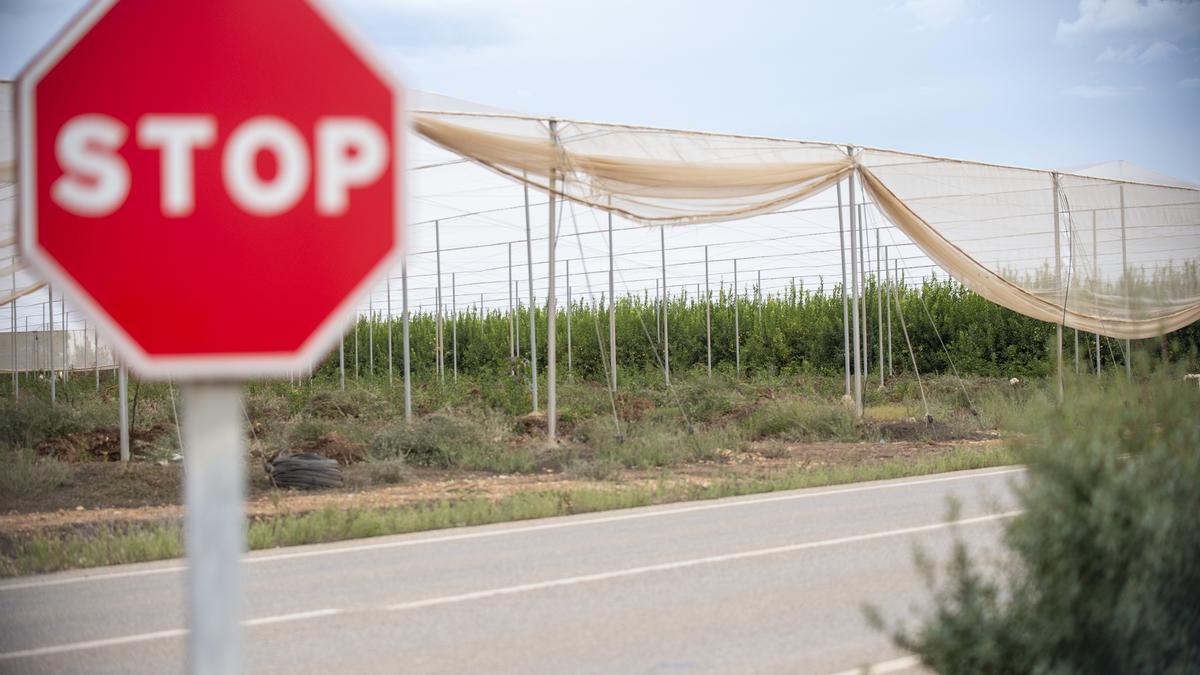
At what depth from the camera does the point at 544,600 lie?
6602 millimetres

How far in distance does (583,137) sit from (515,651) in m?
9.28

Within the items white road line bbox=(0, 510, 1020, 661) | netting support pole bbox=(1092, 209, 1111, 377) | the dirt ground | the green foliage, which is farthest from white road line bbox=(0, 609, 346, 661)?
netting support pole bbox=(1092, 209, 1111, 377)

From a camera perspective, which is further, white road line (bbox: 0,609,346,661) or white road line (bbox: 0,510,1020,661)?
white road line (bbox: 0,510,1020,661)

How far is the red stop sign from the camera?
1306 millimetres

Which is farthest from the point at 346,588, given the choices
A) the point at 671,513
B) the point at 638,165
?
the point at 638,165

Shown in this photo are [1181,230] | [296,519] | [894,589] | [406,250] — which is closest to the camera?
A: [406,250]

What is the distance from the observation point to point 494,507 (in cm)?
1047

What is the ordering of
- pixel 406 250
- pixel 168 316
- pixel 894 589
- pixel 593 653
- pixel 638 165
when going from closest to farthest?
pixel 168 316
pixel 406 250
pixel 593 653
pixel 894 589
pixel 638 165

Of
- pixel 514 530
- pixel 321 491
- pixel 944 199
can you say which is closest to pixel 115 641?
pixel 514 530

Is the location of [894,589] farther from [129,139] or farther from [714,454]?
[714,454]

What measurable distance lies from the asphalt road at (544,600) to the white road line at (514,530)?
40 millimetres

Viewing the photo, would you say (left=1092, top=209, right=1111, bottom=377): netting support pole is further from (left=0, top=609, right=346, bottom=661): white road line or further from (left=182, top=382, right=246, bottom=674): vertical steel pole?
(left=182, top=382, right=246, bottom=674): vertical steel pole

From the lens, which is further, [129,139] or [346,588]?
[346,588]

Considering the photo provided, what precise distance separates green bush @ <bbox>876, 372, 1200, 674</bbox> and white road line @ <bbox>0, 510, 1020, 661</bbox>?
1.12ft
